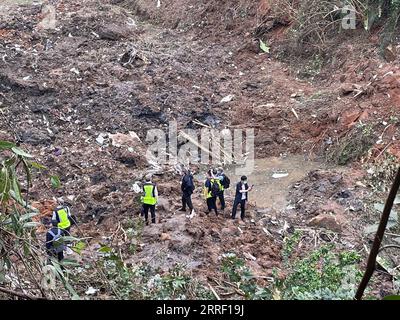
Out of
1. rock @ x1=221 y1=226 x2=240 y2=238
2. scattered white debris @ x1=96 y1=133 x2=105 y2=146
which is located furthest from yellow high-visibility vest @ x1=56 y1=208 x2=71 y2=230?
scattered white debris @ x1=96 y1=133 x2=105 y2=146

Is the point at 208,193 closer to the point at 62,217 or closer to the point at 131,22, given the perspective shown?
the point at 62,217

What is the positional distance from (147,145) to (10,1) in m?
7.69

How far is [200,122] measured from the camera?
11.0 m

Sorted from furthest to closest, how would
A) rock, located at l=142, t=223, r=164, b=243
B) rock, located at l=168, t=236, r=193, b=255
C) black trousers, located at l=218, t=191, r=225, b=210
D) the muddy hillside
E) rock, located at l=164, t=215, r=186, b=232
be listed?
black trousers, located at l=218, t=191, r=225, b=210 → rock, located at l=164, t=215, r=186, b=232 → rock, located at l=142, t=223, r=164, b=243 → the muddy hillside → rock, located at l=168, t=236, r=193, b=255

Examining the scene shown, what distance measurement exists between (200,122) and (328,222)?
4147 mm

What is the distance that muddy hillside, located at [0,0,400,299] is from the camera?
7.07m

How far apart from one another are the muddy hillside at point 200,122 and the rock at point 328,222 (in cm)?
2

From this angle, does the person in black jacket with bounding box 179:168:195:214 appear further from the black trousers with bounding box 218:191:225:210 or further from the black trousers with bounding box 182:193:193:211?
the black trousers with bounding box 218:191:225:210

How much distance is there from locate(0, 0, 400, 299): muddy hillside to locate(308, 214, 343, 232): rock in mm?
20

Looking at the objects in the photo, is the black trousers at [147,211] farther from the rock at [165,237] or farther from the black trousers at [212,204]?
the black trousers at [212,204]

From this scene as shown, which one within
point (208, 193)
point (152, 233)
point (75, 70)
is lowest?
point (152, 233)

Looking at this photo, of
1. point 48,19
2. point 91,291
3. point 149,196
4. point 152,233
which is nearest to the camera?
point 91,291

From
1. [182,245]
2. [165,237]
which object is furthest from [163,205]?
[182,245]
